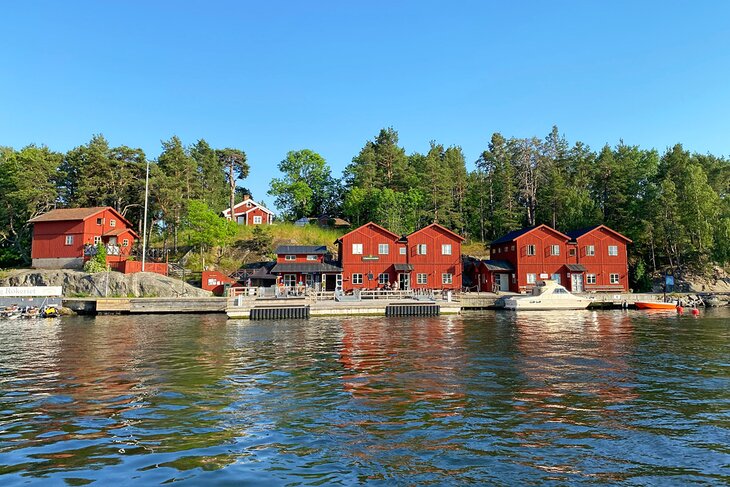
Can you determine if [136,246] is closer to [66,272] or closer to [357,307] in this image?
[66,272]

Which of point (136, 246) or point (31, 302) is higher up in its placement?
point (136, 246)

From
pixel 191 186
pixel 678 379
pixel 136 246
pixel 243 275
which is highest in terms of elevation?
pixel 191 186

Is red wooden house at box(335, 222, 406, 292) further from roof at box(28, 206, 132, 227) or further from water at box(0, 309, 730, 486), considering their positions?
water at box(0, 309, 730, 486)

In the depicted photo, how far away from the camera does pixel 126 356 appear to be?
20.4 m

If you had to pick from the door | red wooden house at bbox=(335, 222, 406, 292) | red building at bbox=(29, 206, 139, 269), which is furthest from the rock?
the door

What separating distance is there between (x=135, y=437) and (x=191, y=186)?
6372cm

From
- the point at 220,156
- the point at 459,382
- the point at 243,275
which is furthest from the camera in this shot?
the point at 220,156

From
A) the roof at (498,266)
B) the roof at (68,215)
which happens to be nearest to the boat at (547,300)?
the roof at (498,266)

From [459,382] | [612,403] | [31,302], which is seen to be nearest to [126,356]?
[459,382]

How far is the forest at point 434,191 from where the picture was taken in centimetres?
5872

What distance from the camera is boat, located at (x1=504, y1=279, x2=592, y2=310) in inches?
1780

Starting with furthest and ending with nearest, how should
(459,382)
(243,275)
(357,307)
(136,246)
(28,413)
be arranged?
(136,246), (243,275), (357,307), (459,382), (28,413)

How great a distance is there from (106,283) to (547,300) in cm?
4378

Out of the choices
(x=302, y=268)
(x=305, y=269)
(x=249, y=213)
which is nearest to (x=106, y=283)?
(x=302, y=268)
